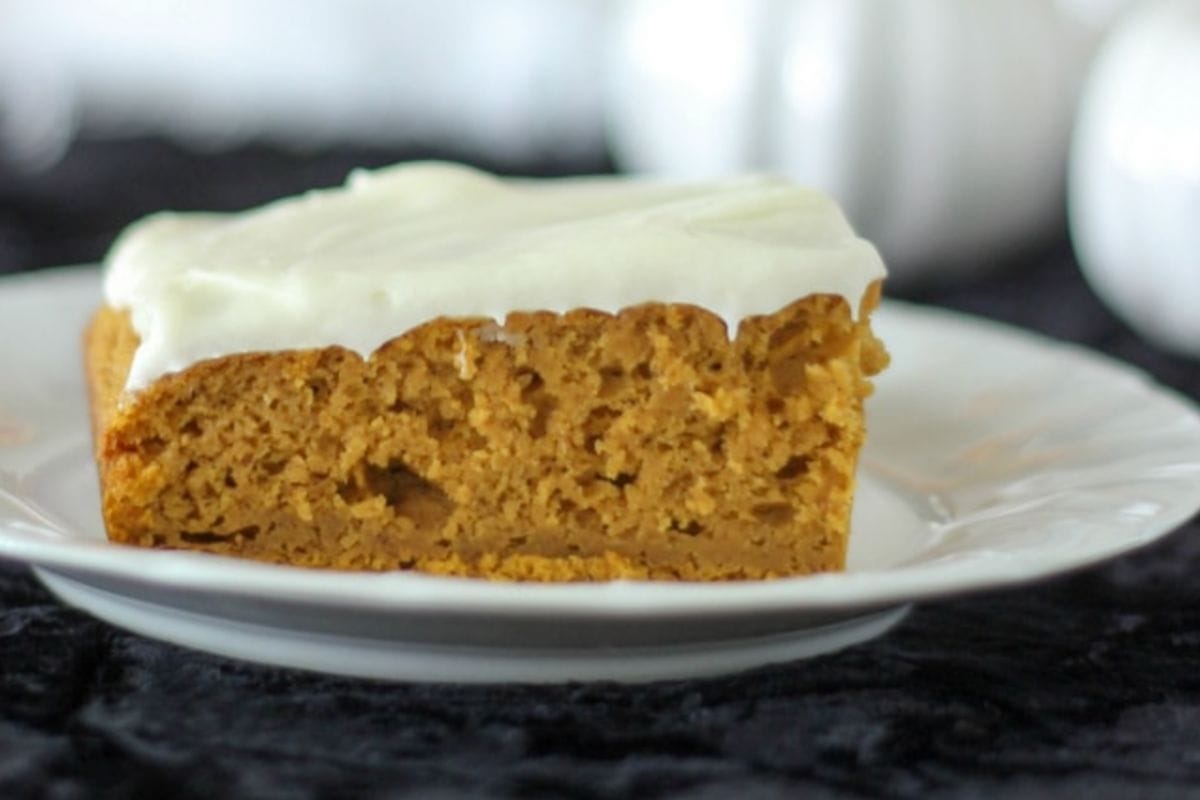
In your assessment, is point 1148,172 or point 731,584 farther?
point 1148,172

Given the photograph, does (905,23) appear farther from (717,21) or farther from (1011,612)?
(1011,612)

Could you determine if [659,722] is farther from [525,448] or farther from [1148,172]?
[1148,172]

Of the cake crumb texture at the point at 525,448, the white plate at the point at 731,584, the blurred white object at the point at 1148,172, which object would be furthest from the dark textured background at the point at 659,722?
the blurred white object at the point at 1148,172

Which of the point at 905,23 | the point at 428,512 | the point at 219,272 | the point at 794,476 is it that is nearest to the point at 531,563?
the point at 428,512

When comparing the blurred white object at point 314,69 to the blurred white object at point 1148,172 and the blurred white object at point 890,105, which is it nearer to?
the blurred white object at point 890,105

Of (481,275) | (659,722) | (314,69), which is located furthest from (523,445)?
(314,69)

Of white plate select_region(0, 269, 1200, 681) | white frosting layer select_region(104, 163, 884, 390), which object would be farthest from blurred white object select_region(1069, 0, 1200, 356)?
white frosting layer select_region(104, 163, 884, 390)
